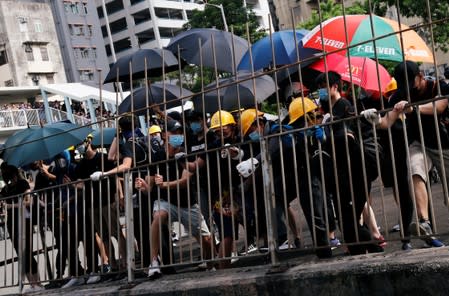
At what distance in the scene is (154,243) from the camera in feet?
21.2

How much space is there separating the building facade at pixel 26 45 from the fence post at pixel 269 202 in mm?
47580

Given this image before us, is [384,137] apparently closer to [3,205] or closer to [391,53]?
[391,53]

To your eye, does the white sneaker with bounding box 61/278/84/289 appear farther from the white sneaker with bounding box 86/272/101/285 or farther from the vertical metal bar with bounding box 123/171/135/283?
the vertical metal bar with bounding box 123/171/135/283

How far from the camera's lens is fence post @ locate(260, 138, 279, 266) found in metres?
5.34

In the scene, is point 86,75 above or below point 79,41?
below

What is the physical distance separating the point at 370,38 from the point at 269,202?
2.89m

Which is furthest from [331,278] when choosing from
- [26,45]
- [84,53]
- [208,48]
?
[84,53]

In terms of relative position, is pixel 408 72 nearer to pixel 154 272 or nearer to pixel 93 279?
pixel 154 272

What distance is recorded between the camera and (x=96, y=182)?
700 cm

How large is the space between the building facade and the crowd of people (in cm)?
4510

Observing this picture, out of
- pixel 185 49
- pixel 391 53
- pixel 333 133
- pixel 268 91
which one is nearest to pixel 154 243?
pixel 333 133

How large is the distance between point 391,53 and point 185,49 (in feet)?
13.3

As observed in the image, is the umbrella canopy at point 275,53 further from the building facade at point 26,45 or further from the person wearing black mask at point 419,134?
the building facade at point 26,45

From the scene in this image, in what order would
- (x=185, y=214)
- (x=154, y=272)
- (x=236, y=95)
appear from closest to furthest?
1. (x=154, y=272)
2. (x=185, y=214)
3. (x=236, y=95)
